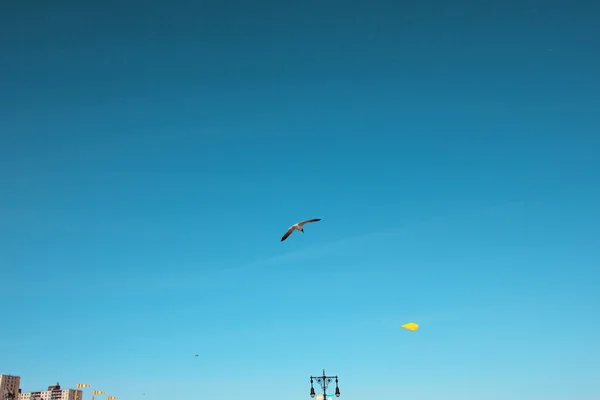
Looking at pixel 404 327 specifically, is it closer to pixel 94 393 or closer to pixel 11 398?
pixel 94 393

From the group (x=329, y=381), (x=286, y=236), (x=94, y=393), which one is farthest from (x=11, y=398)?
(x=286, y=236)

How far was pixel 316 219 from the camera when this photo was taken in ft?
122

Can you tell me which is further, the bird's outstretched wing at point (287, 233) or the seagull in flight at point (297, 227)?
the seagull in flight at point (297, 227)

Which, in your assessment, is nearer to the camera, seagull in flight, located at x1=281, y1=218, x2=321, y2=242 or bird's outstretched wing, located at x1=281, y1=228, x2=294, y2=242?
bird's outstretched wing, located at x1=281, y1=228, x2=294, y2=242

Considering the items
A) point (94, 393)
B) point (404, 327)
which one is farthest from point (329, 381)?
point (94, 393)

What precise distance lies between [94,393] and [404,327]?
71362 millimetres

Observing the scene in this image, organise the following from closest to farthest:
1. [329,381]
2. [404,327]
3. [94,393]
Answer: [404,327], [329,381], [94,393]

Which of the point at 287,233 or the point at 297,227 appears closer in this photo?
the point at 287,233

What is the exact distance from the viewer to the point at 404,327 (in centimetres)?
3622

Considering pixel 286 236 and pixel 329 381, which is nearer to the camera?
pixel 286 236

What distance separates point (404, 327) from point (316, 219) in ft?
28.1

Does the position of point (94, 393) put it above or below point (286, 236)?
below

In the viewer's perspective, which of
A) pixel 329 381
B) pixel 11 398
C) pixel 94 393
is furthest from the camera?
pixel 11 398

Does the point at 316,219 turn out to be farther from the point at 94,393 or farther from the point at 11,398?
the point at 11,398
